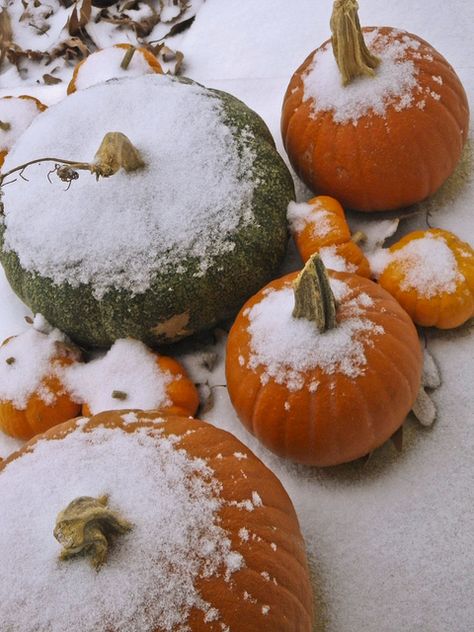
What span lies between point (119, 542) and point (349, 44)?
1.12 meters

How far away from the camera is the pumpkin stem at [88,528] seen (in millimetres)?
772

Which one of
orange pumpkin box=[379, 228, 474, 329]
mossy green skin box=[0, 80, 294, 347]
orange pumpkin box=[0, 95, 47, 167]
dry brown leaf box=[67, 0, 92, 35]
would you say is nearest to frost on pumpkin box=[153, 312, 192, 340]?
mossy green skin box=[0, 80, 294, 347]

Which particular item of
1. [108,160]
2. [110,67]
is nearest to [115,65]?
[110,67]

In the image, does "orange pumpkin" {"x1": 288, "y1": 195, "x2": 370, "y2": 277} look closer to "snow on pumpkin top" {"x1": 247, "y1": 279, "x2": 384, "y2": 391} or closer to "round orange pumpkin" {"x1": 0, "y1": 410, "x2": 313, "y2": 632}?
"snow on pumpkin top" {"x1": 247, "y1": 279, "x2": 384, "y2": 391}

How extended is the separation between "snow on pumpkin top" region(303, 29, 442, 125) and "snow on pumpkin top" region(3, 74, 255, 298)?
0.69 feet

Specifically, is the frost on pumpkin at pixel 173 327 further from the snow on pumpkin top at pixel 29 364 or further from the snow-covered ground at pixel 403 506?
the snow on pumpkin top at pixel 29 364

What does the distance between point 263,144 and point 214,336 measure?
0.48m

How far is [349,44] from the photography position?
4.53 ft

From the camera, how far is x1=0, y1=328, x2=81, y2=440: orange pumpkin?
1.32m

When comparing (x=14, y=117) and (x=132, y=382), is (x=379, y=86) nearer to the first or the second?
(x=132, y=382)

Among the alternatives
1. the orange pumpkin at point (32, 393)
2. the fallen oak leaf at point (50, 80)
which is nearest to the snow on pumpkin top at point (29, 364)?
the orange pumpkin at point (32, 393)

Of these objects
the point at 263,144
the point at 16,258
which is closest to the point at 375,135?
the point at 263,144

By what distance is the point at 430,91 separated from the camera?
4.71 feet

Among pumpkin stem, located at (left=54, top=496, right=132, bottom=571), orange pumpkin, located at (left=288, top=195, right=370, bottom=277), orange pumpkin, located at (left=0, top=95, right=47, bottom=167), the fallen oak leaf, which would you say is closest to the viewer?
pumpkin stem, located at (left=54, top=496, right=132, bottom=571)
